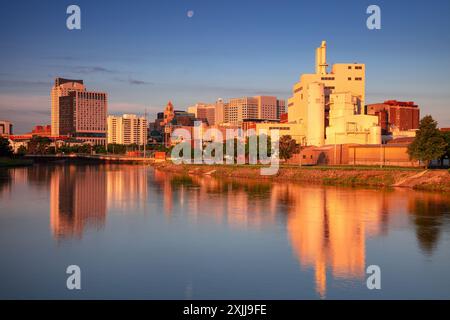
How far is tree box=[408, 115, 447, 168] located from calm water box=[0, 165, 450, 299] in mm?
15647

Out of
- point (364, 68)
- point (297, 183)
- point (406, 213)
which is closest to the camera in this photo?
point (406, 213)

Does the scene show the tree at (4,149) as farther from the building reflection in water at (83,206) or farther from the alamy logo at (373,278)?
the alamy logo at (373,278)

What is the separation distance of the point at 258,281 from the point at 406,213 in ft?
69.1

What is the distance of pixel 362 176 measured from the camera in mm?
62781

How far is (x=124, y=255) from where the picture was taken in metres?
23.5

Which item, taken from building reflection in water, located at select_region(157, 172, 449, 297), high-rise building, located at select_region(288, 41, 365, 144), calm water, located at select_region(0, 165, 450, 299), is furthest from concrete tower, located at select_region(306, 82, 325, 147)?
calm water, located at select_region(0, 165, 450, 299)

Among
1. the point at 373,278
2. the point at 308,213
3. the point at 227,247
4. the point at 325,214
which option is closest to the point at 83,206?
the point at 308,213

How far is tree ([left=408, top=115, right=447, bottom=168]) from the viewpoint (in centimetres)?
5953

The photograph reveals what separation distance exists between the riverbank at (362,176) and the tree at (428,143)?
2055 millimetres

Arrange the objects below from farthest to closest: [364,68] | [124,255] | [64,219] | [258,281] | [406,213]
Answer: [364,68] → [406,213] → [64,219] → [124,255] → [258,281]
